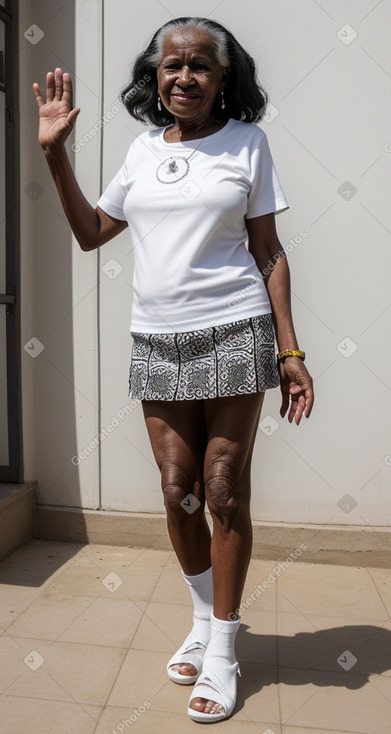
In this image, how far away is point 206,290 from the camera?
1.97 metres

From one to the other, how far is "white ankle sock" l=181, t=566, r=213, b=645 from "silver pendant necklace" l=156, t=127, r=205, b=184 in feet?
3.60

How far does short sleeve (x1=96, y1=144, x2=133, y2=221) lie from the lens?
2139 millimetres

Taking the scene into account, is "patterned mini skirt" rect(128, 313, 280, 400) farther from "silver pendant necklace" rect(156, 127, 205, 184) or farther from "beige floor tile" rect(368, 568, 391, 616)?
"beige floor tile" rect(368, 568, 391, 616)

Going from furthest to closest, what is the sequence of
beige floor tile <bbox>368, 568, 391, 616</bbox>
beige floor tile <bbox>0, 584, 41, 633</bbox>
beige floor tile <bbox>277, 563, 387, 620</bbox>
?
beige floor tile <bbox>368, 568, 391, 616</bbox> → beige floor tile <bbox>277, 563, 387, 620</bbox> → beige floor tile <bbox>0, 584, 41, 633</bbox>

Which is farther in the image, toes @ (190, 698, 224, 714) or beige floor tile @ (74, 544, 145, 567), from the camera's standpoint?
beige floor tile @ (74, 544, 145, 567)

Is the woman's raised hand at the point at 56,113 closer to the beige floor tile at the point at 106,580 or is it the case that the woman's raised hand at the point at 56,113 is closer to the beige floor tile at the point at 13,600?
the beige floor tile at the point at 13,600

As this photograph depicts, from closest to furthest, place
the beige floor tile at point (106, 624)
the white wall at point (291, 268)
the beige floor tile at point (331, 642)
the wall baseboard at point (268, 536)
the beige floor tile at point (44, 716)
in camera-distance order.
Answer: the beige floor tile at point (44, 716)
the beige floor tile at point (331, 642)
the beige floor tile at point (106, 624)
the white wall at point (291, 268)
the wall baseboard at point (268, 536)

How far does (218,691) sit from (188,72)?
5.32 ft

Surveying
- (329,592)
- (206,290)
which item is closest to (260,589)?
(329,592)

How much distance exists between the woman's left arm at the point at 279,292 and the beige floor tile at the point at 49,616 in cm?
111

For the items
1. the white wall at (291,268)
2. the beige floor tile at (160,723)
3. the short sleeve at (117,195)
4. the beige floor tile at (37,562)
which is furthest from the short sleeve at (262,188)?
the beige floor tile at (37,562)

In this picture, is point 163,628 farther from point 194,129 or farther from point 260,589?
point 194,129

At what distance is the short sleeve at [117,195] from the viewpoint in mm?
2139

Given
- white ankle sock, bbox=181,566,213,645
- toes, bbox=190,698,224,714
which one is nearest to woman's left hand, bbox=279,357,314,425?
white ankle sock, bbox=181,566,213,645
